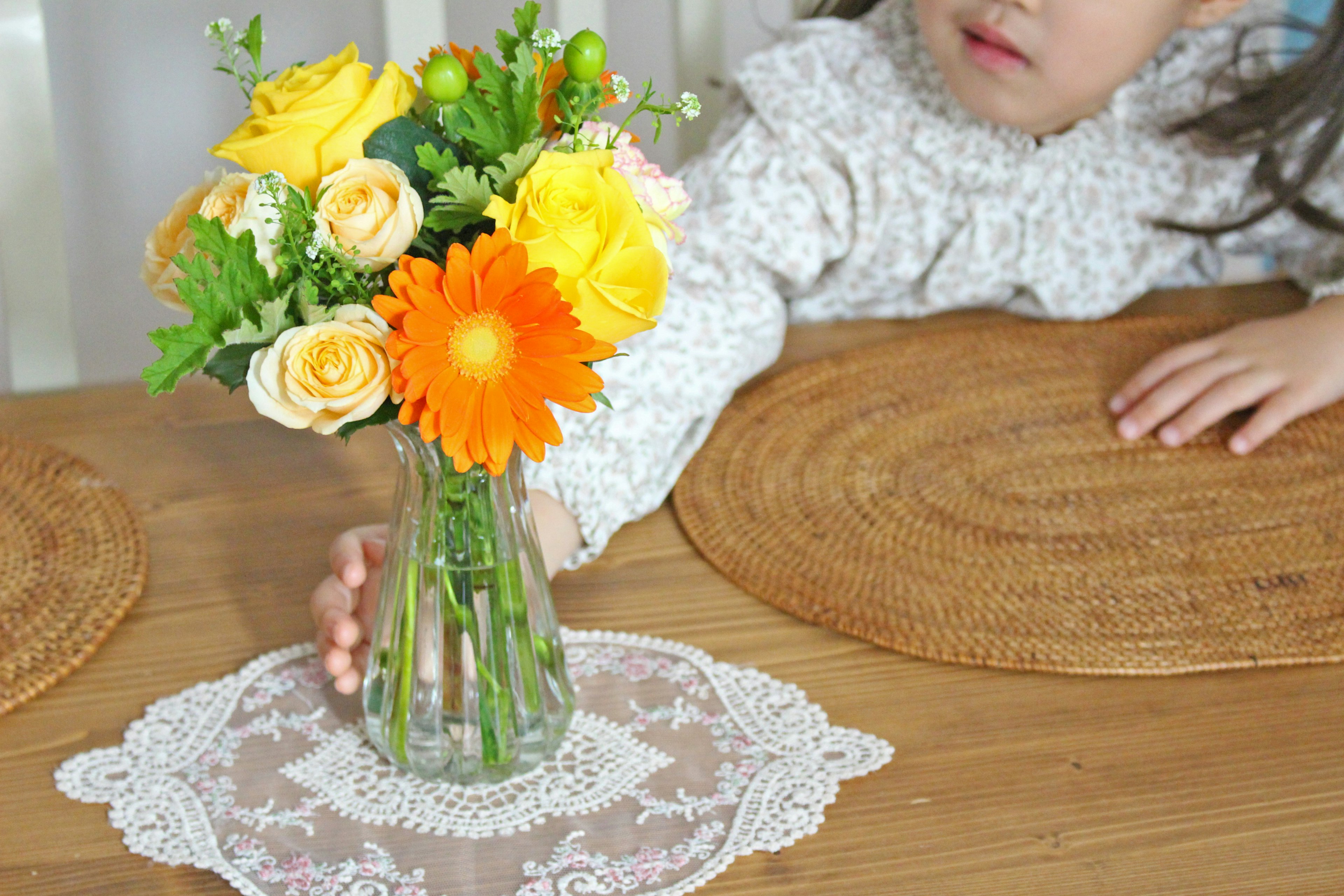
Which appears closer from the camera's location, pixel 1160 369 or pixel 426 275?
pixel 426 275

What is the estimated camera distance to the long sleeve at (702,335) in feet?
2.68

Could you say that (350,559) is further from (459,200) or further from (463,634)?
(459,200)

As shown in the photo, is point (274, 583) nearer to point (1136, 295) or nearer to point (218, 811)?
point (218, 811)

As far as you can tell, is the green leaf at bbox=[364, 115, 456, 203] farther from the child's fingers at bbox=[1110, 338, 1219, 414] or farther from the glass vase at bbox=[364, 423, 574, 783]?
the child's fingers at bbox=[1110, 338, 1219, 414]

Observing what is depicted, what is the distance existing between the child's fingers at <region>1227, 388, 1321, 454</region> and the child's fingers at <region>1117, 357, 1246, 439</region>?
0.12 feet

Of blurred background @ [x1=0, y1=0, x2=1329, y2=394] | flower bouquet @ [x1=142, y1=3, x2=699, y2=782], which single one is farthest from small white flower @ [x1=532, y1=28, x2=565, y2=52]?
blurred background @ [x1=0, y1=0, x2=1329, y2=394]

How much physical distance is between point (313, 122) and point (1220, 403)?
702 millimetres

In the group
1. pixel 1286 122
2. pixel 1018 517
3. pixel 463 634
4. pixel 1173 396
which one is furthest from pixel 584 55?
pixel 1286 122

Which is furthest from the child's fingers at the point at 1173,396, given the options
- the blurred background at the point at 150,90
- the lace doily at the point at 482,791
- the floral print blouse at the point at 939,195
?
the blurred background at the point at 150,90

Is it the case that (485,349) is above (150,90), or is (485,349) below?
above

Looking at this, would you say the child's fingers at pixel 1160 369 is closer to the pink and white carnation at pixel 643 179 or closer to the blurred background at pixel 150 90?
the pink and white carnation at pixel 643 179

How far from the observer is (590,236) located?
0.45 meters

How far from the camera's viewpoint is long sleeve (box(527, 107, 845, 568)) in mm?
817

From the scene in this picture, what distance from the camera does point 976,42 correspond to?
104 centimetres
